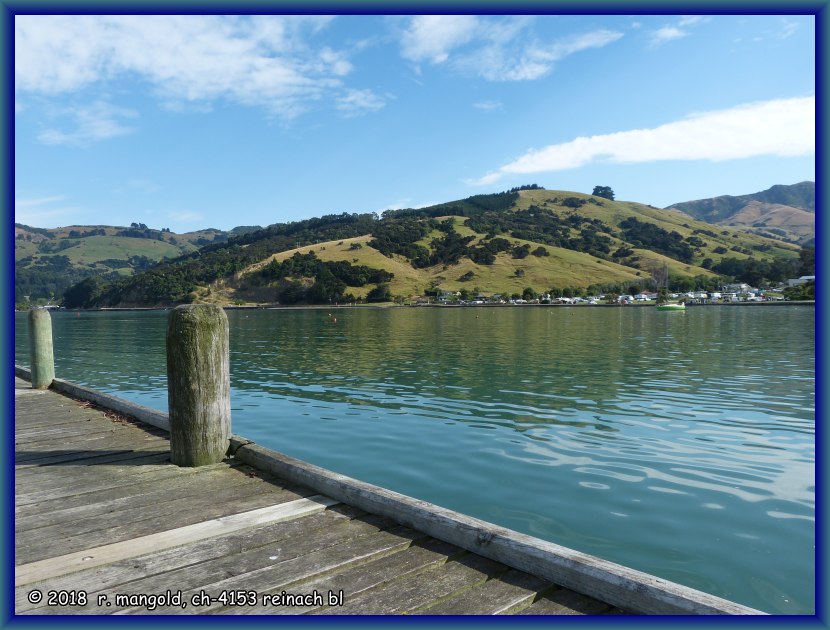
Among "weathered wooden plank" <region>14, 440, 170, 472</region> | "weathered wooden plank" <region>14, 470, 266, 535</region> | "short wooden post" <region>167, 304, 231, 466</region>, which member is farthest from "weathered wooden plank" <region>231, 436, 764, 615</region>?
"weathered wooden plank" <region>14, 440, 170, 472</region>

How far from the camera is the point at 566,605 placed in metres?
4.11

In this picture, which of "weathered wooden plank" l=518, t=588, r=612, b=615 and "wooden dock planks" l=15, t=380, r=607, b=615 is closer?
"weathered wooden plank" l=518, t=588, r=612, b=615

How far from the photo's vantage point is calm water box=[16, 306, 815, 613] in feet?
28.7

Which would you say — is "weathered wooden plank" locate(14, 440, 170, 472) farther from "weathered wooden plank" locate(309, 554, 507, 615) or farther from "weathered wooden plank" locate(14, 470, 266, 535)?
"weathered wooden plank" locate(309, 554, 507, 615)

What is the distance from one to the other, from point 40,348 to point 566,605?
52.4 ft

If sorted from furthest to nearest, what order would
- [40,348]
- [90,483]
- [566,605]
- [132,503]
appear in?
1. [40,348]
2. [90,483]
3. [132,503]
4. [566,605]

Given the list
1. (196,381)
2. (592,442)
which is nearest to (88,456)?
(196,381)

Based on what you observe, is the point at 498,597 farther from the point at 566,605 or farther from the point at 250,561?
the point at 250,561

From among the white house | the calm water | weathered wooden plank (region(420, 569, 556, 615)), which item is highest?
the white house

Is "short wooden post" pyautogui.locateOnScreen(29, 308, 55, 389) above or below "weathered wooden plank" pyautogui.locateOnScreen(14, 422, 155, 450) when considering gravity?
above

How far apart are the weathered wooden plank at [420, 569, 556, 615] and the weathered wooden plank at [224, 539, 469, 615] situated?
1.67ft

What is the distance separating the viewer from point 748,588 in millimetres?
7461

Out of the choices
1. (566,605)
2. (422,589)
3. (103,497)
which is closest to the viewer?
(566,605)

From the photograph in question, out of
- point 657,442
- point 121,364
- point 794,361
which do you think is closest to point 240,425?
point 657,442
